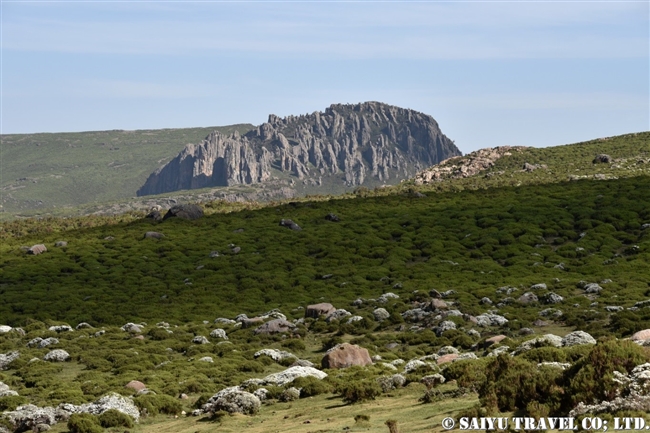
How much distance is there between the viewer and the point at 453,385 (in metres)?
29.6

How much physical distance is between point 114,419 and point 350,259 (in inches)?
2355

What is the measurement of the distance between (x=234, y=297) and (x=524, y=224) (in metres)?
41.8

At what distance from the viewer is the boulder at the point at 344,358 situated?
40750 millimetres

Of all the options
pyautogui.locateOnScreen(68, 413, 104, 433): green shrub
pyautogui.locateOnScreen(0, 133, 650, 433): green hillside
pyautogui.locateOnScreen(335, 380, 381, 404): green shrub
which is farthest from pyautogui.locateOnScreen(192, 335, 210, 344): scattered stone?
pyautogui.locateOnScreen(335, 380, 381, 404): green shrub

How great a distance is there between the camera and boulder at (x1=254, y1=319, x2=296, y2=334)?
57625 mm

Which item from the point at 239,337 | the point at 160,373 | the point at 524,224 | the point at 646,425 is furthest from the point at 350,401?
the point at 524,224

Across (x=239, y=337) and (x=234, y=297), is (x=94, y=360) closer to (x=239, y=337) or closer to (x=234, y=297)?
(x=239, y=337)

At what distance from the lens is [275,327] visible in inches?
2292

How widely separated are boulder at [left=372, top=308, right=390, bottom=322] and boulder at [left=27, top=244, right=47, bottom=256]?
191 ft

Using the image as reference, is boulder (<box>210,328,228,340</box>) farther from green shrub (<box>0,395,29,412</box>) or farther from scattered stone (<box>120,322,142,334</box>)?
green shrub (<box>0,395,29,412</box>)

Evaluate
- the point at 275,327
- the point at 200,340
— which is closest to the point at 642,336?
the point at 275,327

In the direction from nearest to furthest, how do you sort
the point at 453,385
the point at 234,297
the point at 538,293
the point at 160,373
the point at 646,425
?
the point at 646,425
the point at 453,385
the point at 160,373
the point at 538,293
the point at 234,297

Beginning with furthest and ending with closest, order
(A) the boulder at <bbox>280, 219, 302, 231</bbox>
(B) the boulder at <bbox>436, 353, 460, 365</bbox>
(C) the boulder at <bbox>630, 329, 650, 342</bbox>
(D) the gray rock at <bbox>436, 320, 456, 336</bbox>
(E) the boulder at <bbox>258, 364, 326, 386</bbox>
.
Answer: (A) the boulder at <bbox>280, 219, 302, 231</bbox>
(D) the gray rock at <bbox>436, 320, 456, 336</bbox>
(B) the boulder at <bbox>436, 353, 460, 365</bbox>
(E) the boulder at <bbox>258, 364, 326, 386</bbox>
(C) the boulder at <bbox>630, 329, 650, 342</bbox>

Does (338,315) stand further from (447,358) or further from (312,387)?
(312,387)
